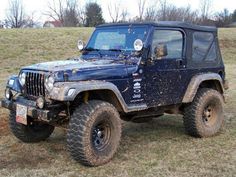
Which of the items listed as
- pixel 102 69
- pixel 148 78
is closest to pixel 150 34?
pixel 148 78

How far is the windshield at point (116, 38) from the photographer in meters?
6.80

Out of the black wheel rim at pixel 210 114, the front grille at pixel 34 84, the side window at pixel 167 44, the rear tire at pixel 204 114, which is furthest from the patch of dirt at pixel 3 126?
the black wheel rim at pixel 210 114

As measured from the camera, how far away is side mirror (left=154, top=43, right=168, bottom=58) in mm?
6516

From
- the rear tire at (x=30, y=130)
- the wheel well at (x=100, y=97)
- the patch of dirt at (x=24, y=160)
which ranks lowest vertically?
the patch of dirt at (x=24, y=160)

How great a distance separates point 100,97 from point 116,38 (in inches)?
49.4

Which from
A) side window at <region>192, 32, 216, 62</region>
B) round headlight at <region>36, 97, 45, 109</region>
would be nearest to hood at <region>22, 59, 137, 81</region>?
round headlight at <region>36, 97, 45, 109</region>

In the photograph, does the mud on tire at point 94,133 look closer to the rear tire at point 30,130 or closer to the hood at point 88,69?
the hood at point 88,69

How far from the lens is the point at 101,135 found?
6.07m

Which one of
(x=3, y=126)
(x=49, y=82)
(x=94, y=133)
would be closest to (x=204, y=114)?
(x=94, y=133)

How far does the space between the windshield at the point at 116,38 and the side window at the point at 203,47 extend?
1.19 m

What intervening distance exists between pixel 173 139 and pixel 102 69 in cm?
207

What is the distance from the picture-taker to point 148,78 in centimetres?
656

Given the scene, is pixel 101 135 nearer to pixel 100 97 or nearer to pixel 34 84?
pixel 100 97

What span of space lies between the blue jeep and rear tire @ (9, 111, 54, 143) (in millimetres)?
15
